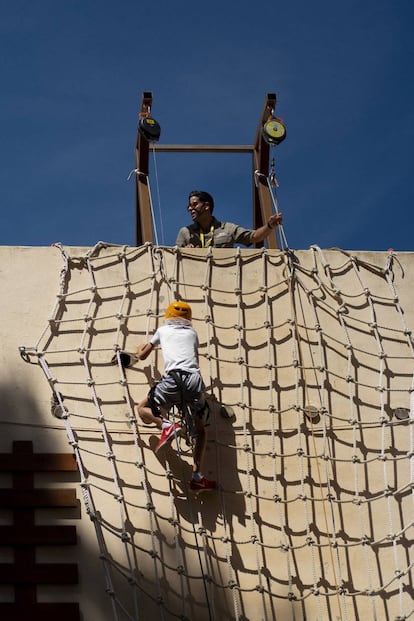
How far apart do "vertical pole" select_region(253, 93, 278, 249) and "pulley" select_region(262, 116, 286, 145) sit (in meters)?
0.18

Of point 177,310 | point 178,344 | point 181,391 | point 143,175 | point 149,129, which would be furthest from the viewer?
point 143,175

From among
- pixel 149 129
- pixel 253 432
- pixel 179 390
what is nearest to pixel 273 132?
pixel 149 129

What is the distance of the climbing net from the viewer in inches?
297

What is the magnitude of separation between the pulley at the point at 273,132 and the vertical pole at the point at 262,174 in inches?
7.0

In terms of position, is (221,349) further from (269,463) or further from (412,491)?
(412,491)

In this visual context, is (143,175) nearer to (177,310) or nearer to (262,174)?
(262,174)

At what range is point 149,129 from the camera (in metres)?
9.43

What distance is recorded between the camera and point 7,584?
23.8 ft

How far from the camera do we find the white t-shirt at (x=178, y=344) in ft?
25.4

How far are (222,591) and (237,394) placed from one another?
1.24 meters

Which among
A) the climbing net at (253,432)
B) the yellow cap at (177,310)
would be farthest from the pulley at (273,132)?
the yellow cap at (177,310)

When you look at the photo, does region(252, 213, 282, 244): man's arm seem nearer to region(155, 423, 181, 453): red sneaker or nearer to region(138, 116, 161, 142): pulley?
region(138, 116, 161, 142): pulley

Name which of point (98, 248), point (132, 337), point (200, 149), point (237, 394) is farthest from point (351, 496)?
point (200, 149)

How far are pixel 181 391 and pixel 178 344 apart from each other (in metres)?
0.29
